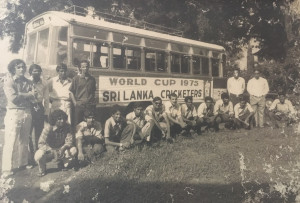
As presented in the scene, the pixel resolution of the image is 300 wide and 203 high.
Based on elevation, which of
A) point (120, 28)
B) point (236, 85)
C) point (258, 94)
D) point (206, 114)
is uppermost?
point (120, 28)

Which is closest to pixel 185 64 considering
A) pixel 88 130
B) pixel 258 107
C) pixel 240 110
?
pixel 240 110

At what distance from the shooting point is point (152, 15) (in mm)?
3225

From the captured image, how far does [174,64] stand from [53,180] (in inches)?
65.3

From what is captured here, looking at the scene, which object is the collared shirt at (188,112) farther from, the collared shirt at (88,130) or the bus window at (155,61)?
the collared shirt at (88,130)

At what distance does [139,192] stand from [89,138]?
0.67 meters

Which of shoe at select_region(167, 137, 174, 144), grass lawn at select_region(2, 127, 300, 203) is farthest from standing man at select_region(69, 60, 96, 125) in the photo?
shoe at select_region(167, 137, 174, 144)

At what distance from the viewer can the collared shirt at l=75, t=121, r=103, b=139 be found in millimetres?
2867

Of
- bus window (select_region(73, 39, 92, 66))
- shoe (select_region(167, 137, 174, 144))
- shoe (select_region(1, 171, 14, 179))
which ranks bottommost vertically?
shoe (select_region(1, 171, 14, 179))

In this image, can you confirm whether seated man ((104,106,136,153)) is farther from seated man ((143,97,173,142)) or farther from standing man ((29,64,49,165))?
standing man ((29,64,49,165))

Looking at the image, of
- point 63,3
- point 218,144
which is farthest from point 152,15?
point 218,144

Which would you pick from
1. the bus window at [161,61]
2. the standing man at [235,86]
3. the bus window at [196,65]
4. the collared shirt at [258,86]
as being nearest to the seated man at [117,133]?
the bus window at [161,61]

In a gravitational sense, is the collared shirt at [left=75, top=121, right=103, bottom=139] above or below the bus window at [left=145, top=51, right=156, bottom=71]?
below

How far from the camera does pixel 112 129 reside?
9.82 feet

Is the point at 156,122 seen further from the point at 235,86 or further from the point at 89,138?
the point at 235,86
